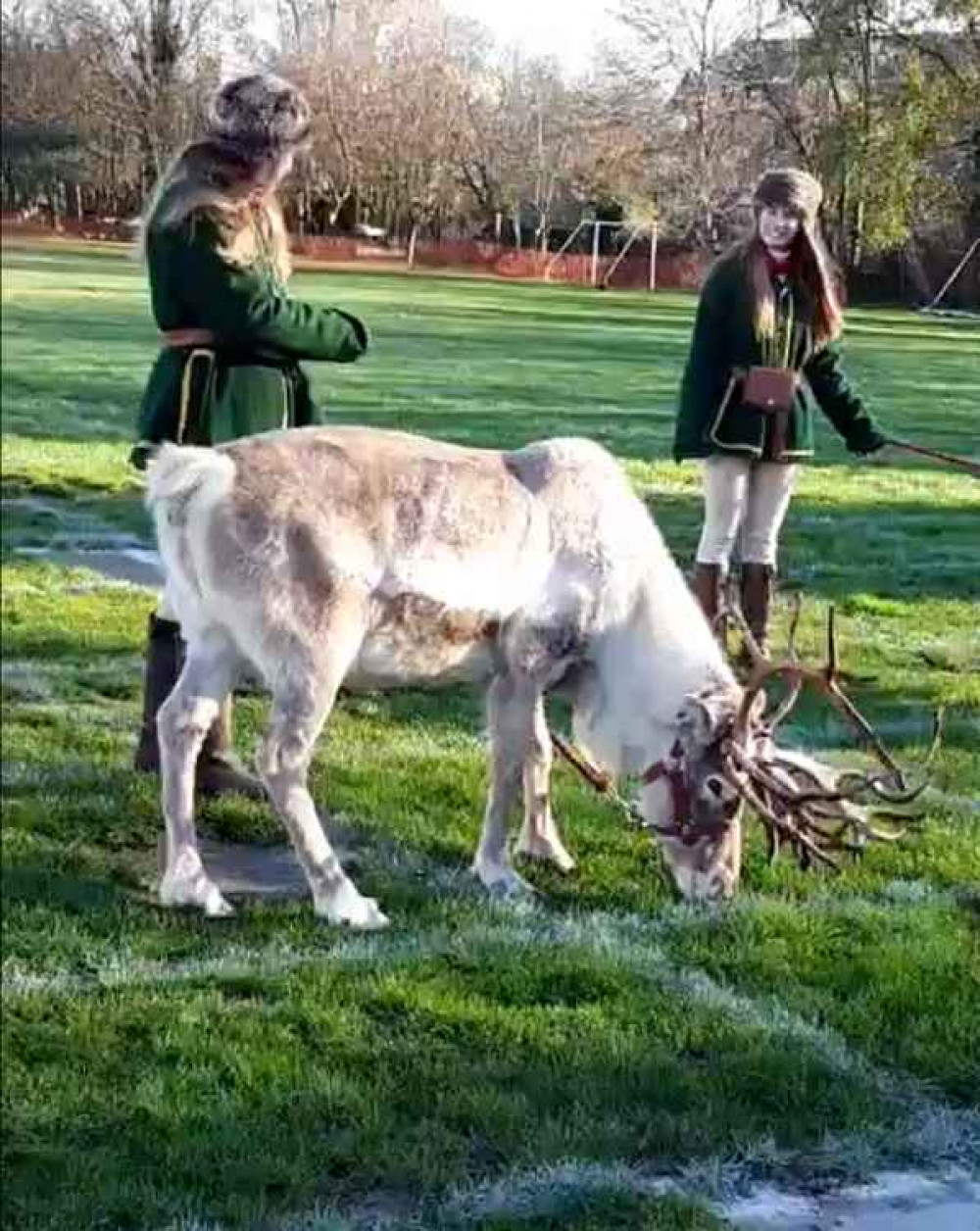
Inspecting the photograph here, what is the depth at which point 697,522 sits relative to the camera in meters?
3.43

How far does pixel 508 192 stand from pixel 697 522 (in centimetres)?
61

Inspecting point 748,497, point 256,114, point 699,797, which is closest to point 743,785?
point 699,797

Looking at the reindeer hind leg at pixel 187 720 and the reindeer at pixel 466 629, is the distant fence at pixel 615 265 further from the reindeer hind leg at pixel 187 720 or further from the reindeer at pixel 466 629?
the reindeer hind leg at pixel 187 720

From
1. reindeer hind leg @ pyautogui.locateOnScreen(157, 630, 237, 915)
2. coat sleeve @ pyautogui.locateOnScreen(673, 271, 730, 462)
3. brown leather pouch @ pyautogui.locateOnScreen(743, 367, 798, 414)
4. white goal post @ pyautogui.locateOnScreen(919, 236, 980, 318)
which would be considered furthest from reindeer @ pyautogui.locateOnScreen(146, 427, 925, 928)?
white goal post @ pyautogui.locateOnScreen(919, 236, 980, 318)

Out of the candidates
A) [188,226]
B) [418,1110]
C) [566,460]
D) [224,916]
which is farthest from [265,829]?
[188,226]

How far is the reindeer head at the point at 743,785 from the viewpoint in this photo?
350 centimetres

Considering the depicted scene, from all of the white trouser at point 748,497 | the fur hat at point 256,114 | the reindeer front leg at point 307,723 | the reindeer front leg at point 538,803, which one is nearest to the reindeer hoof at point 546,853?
the reindeer front leg at point 538,803

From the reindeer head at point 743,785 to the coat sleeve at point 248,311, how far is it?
98cm

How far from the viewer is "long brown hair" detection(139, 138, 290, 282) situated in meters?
2.54

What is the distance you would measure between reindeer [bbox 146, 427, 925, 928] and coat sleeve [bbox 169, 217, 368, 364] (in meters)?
0.13

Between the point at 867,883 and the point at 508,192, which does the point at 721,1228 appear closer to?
the point at 867,883

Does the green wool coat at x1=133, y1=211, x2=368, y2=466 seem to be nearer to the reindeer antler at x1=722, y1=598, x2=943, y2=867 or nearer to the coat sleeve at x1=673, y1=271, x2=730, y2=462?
the coat sleeve at x1=673, y1=271, x2=730, y2=462

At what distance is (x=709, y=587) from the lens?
3539 mm

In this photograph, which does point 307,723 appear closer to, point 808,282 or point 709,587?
point 709,587
